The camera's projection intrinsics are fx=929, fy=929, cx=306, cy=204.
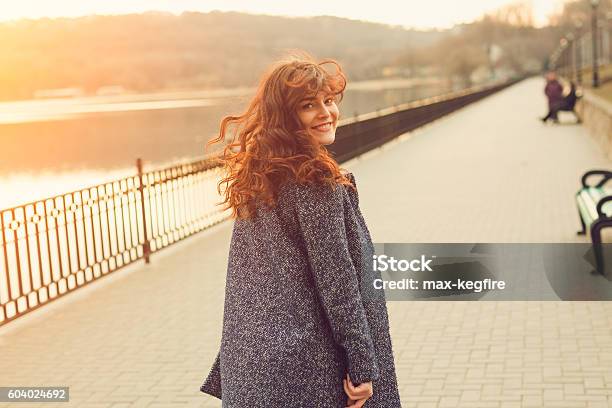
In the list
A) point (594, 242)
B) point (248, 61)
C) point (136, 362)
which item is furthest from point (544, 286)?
point (248, 61)

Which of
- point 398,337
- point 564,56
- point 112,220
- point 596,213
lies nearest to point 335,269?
point 398,337

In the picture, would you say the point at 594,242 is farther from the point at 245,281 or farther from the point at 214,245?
the point at 245,281

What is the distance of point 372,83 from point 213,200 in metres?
156

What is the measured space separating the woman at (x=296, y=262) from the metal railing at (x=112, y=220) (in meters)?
3.42

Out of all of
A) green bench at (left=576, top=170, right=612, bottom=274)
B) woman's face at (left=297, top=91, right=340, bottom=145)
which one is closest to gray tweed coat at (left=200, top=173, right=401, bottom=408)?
woman's face at (left=297, top=91, right=340, bottom=145)

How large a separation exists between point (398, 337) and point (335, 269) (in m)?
3.73

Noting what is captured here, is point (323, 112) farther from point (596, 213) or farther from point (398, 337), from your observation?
point (596, 213)

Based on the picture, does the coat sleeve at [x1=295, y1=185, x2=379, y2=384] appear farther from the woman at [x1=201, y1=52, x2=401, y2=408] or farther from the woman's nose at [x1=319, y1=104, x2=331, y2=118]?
the woman's nose at [x1=319, y1=104, x2=331, y2=118]

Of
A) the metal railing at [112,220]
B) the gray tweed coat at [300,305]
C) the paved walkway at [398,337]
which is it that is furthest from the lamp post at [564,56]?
the gray tweed coat at [300,305]

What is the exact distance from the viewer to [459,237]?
369 inches

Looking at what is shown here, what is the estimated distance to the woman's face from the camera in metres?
2.53

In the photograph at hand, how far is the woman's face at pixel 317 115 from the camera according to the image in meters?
2.53

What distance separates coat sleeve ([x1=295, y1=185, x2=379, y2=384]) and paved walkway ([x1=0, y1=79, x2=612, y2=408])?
2.42 metres

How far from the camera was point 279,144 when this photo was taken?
248 centimetres
